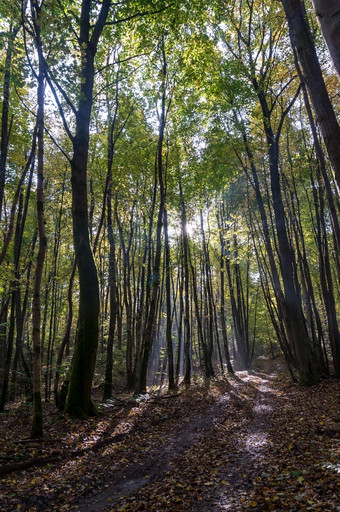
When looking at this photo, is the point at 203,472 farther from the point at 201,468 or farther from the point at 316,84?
the point at 316,84

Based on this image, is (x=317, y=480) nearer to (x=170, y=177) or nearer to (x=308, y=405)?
(x=308, y=405)

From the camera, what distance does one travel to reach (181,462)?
5266mm

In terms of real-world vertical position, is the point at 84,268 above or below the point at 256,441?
above

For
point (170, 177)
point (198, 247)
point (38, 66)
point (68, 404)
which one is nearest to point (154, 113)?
point (170, 177)

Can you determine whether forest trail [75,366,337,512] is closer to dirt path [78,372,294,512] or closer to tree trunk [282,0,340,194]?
dirt path [78,372,294,512]

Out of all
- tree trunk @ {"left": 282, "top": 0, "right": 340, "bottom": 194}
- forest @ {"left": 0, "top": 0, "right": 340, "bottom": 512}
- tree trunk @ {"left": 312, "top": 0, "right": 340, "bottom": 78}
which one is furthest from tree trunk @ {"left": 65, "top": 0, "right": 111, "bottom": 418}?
tree trunk @ {"left": 312, "top": 0, "right": 340, "bottom": 78}

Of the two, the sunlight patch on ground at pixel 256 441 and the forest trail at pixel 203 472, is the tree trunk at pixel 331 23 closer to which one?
the forest trail at pixel 203 472

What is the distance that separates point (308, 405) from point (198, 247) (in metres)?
13.2

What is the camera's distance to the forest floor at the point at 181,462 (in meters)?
3.78

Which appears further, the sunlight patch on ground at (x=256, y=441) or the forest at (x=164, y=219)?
the sunlight patch on ground at (x=256, y=441)

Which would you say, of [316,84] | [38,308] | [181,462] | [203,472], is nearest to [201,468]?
[203,472]

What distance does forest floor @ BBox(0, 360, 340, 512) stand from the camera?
149 inches

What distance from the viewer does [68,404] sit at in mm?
7703

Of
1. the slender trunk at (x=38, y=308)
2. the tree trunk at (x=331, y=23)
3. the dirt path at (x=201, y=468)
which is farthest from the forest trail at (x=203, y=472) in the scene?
the tree trunk at (x=331, y=23)
